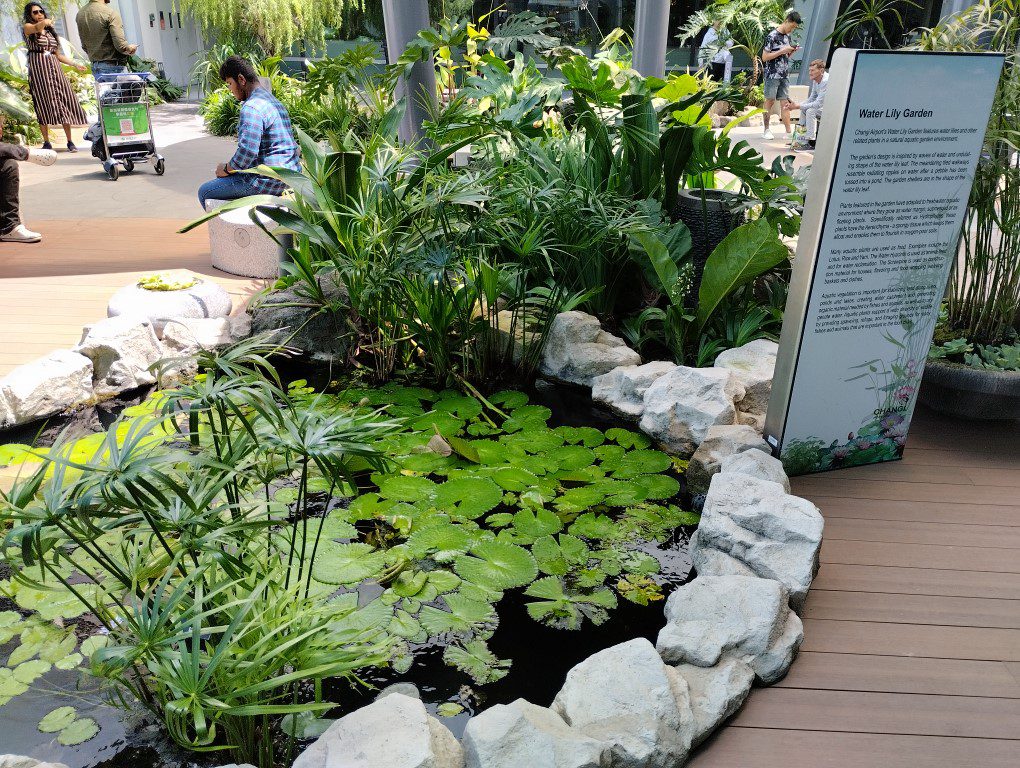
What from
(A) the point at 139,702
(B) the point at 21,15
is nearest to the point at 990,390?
(A) the point at 139,702

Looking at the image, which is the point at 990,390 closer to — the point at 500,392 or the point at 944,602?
the point at 944,602

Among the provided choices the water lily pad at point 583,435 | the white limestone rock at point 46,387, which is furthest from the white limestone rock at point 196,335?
the water lily pad at point 583,435

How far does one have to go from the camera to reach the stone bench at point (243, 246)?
470 cm

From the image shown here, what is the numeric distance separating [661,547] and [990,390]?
142 cm

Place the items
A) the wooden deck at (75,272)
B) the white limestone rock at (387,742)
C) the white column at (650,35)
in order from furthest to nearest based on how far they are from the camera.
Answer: the white column at (650,35) → the wooden deck at (75,272) → the white limestone rock at (387,742)

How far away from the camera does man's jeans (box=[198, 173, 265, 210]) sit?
192 inches

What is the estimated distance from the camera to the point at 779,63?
918 cm

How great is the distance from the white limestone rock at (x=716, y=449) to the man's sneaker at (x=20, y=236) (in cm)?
457

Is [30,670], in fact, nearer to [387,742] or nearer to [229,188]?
[387,742]

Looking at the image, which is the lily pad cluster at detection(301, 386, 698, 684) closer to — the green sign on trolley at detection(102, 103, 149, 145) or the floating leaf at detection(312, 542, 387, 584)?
the floating leaf at detection(312, 542, 387, 584)

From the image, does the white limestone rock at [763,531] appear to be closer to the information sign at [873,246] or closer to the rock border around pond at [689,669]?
the rock border around pond at [689,669]

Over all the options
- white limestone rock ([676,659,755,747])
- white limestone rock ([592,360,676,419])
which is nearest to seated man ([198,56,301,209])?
white limestone rock ([592,360,676,419])

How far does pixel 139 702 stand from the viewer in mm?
→ 1869

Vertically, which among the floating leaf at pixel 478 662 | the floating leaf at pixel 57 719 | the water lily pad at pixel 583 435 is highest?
the water lily pad at pixel 583 435
